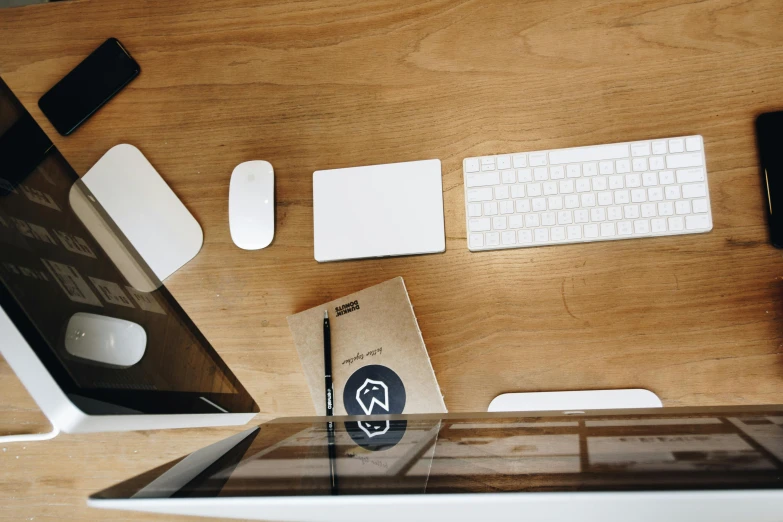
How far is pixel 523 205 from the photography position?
805 mm

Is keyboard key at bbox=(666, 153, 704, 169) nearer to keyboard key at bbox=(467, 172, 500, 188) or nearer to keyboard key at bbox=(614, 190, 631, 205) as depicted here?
keyboard key at bbox=(614, 190, 631, 205)

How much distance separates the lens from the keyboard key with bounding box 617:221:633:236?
779 millimetres

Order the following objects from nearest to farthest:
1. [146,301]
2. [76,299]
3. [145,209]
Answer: [76,299]
[146,301]
[145,209]

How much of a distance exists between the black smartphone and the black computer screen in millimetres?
253

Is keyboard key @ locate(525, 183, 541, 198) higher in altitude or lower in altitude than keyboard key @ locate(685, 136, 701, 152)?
lower

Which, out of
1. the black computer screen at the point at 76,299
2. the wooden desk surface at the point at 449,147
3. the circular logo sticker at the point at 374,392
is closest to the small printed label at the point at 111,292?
the black computer screen at the point at 76,299

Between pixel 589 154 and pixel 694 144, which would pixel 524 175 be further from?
pixel 694 144

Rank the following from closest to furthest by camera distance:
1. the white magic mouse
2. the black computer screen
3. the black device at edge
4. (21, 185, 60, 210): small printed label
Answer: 1. the black computer screen
2. (21, 185, 60, 210): small printed label
3. the black device at edge
4. the white magic mouse

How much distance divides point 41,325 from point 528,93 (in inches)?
26.6

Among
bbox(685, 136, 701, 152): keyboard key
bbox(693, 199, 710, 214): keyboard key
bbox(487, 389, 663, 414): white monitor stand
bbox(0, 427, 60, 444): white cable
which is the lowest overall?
bbox(0, 427, 60, 444): white cable

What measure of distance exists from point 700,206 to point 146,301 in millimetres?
721

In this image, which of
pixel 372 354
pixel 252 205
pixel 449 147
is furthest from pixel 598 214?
pixel 252 205

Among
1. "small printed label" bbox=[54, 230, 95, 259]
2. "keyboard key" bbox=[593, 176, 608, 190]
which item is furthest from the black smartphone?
"keyboard key" bbox=[593, 176, 608, 190]

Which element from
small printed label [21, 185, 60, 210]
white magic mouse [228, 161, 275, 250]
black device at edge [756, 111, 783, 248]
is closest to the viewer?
small printed label [21, 185, 60, 210]
